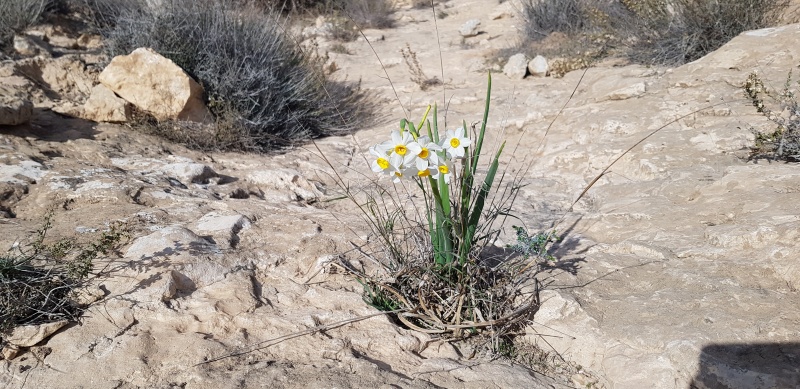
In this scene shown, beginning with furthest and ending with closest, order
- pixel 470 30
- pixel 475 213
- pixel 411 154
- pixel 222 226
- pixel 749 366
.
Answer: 1. pixel 470 30
2. pixel 222 226
3. pixel 475 213
4. pixel 749 366
5. pixel 411 154

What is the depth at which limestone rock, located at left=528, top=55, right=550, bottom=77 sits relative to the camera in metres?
6.45

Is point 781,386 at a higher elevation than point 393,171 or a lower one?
lower

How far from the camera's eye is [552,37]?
7.58 meters

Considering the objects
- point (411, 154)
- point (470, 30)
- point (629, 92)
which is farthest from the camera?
point (470, 30)

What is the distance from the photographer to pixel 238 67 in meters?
5.02

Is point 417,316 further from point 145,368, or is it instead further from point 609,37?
point 609,37

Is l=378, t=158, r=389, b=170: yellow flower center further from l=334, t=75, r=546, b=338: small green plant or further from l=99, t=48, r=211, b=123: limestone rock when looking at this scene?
l=99, t=48, r=211, b=123: limestone rock

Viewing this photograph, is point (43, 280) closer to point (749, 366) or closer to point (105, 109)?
point (749, 366)

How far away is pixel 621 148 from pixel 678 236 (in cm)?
148

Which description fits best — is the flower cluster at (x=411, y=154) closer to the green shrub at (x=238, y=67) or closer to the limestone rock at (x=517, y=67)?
the green shrub at (x=238, y=67)

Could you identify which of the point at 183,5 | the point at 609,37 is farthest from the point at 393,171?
the point at 609,37

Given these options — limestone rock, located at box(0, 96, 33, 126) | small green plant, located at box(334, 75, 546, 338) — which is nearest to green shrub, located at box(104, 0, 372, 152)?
limestone rock, located at box(0, 96, 33, 126)

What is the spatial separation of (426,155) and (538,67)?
207 inches

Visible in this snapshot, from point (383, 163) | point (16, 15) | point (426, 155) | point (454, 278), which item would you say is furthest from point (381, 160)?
point (16, 15)
